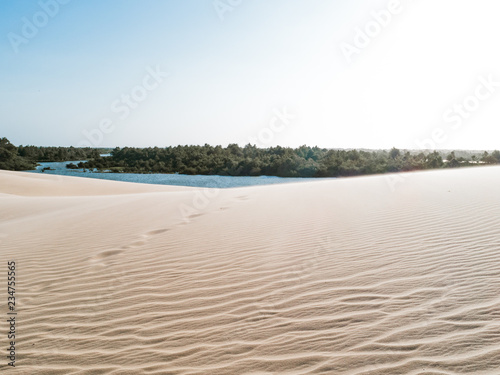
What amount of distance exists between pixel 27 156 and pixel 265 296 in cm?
4654

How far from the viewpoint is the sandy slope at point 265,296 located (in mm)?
2277

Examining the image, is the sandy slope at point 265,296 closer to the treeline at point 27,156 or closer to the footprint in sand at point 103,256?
the footprint in sand at point 103,256

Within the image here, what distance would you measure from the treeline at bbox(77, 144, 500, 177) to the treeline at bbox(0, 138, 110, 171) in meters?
4.60

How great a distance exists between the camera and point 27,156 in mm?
39969

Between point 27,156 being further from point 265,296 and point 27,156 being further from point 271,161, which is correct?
point 265,296

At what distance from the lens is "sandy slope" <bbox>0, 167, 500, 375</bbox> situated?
228 centimetres

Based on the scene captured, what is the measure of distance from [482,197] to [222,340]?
27.0 ft

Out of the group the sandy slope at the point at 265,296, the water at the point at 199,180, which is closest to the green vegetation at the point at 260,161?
the water at the point at 199,180

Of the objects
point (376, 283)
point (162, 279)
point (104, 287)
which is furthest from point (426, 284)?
point (104, 287)

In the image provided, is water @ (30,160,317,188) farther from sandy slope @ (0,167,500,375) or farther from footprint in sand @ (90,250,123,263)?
footprint in sand @ (90,250,123,263)

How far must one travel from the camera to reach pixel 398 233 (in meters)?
5.03

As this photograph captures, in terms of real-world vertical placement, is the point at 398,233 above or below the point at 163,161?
below

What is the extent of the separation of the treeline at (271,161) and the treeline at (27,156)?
4.60 m

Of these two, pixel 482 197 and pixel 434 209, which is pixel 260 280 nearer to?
pixel 434 209
